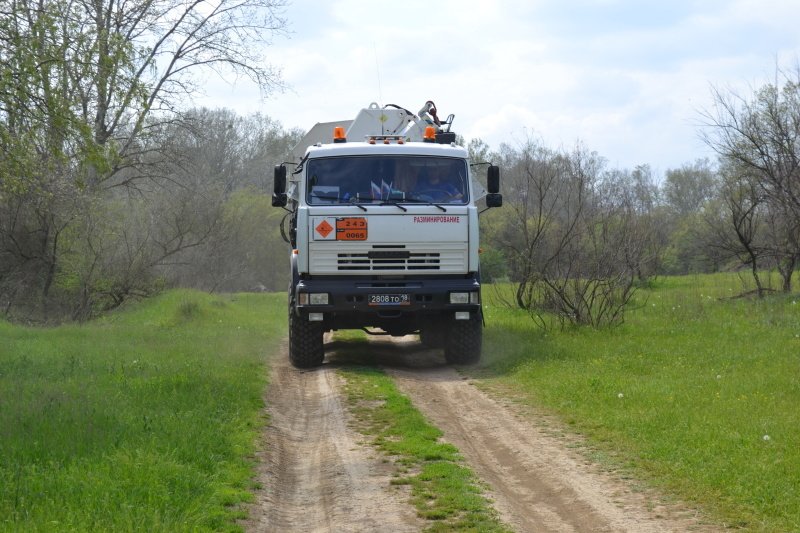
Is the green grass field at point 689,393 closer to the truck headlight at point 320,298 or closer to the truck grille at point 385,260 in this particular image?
the truck grille at point 385,260

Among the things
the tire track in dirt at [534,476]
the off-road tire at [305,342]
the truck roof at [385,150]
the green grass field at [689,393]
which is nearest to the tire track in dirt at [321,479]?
the tire track in dirt at [534,476]

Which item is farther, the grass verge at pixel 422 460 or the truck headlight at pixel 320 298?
the truck headlight at pixel 320 298

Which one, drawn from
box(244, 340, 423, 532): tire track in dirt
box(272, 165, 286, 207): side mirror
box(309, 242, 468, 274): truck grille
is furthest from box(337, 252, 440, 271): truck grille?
box(244, 340, 423, 532): tire track in dirt

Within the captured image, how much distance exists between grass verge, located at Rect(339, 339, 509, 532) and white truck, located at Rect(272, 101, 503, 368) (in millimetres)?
1651

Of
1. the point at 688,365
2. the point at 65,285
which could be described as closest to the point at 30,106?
the point at 688,365

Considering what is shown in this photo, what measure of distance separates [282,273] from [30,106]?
40.7 metres

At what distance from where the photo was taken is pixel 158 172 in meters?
28.1

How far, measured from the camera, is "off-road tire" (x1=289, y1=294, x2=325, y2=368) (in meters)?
13.7

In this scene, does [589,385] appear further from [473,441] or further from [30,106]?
[30,106]

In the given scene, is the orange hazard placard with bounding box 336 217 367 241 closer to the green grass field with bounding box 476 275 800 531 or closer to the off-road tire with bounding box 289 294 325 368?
the off-road tire with bounding box 289 294 325 368

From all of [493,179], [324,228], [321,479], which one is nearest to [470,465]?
[321,479]

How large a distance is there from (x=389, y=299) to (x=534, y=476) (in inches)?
228

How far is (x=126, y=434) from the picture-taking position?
7699 mm

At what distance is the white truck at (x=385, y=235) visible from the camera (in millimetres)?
12750
